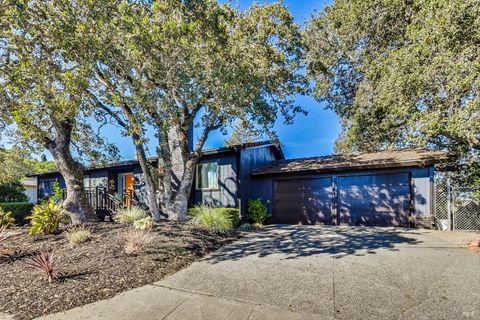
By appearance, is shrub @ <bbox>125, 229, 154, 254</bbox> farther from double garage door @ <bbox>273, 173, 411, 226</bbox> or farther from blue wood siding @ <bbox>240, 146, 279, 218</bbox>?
double garage door @ <bbox>273, 173, 411, 226</bbox>

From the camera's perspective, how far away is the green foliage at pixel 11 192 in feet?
57.7

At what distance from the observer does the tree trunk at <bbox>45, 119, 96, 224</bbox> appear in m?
9.23

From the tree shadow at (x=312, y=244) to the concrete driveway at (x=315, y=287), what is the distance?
0.16 feet

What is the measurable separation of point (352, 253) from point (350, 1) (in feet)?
30.8

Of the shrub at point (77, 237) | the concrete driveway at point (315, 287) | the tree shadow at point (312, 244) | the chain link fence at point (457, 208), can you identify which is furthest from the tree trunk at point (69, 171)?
the chain link fence at point (457, 208)

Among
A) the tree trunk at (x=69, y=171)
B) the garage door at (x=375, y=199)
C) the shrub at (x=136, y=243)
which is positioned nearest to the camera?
the shrub at (x=136, y=243)

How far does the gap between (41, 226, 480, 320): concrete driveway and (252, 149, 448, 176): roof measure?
4355mm

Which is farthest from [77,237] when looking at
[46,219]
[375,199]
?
[375,199]

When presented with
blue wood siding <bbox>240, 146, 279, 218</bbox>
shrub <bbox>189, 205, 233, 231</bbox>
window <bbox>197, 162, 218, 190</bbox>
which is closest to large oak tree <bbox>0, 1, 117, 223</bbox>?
shrub <bbox>189, 205, 233, 231</bbox>

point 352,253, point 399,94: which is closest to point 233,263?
point 352,253

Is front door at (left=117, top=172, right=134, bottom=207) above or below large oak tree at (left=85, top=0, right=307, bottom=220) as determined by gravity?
below

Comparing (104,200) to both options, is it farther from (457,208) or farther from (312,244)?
(457,208)

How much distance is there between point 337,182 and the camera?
1206cm

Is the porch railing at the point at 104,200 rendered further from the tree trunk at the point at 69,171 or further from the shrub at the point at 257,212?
the shrub at the point at 257,212
